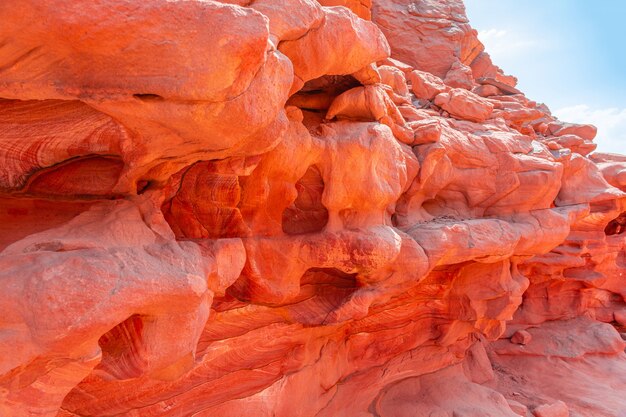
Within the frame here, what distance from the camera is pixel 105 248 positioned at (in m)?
1.81

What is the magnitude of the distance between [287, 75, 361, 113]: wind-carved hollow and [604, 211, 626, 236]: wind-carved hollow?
7.03 metres

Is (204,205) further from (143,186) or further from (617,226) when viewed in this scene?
(617,226)

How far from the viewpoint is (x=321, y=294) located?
13.0 ft

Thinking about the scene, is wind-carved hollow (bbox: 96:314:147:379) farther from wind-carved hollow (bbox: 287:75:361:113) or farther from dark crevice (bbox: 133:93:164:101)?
wind-carved hollow (bbox: 287:75:361:113)

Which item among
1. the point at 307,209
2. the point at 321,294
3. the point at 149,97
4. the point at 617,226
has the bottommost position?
the point at 617,226

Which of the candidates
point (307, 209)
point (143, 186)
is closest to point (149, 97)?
point (143, 186)

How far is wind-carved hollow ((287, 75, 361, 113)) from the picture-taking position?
346cm

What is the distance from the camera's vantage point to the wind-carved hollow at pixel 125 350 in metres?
1.97

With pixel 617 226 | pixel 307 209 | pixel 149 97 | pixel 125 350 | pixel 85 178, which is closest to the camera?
pixel 149 97

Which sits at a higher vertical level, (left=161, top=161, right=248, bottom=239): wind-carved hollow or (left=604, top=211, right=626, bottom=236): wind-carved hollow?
Result: (left=161, top=161, right=248, bottom=239): wind-carved hollow

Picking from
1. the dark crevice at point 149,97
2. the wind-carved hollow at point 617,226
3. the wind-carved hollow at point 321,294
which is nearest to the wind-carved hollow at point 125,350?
the dark crevice at point 149,97

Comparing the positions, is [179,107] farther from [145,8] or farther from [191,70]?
[145,8]

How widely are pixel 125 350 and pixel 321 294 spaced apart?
86.1 inches

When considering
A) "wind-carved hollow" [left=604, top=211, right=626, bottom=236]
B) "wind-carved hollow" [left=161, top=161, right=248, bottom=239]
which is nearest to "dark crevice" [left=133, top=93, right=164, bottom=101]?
"wind-carved hollow" [left=161, top=161, right=248, bottom=239]
